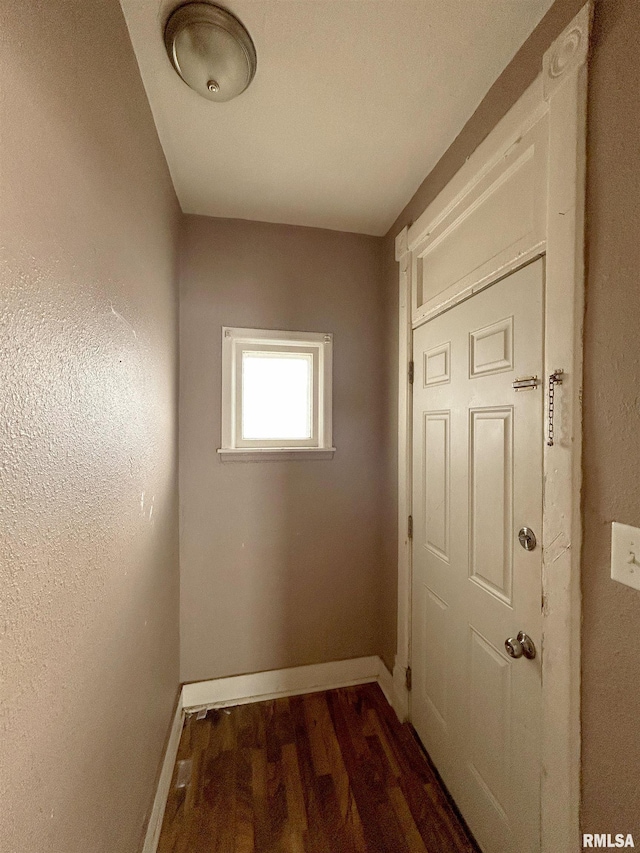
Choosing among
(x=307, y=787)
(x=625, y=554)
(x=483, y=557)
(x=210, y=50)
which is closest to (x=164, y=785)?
(x=307, y=787)

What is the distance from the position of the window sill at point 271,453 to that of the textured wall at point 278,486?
4 centimetres

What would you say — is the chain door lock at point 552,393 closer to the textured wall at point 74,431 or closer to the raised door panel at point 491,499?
the raised door panel at point 491,499

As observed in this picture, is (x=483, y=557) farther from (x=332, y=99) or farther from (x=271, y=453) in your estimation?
(x=332, y=99)

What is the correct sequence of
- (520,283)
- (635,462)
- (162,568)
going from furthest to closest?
(162,568) < (520,283) < (635,462)

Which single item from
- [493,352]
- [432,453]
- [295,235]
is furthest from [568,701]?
[295,235]

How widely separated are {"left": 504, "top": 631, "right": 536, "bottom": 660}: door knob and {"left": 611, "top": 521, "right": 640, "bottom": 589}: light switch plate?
0.35 metres

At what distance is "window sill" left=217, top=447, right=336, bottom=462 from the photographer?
1784 mm

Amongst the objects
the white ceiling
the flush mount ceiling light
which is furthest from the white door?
the flush mount ceiling light

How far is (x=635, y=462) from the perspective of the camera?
69 cm

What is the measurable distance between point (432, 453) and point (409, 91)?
1319 millimetres

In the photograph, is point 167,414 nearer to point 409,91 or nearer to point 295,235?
point 295,235

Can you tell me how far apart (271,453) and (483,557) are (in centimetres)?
112

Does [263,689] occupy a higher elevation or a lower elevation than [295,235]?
lower

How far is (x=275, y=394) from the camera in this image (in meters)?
1.93
